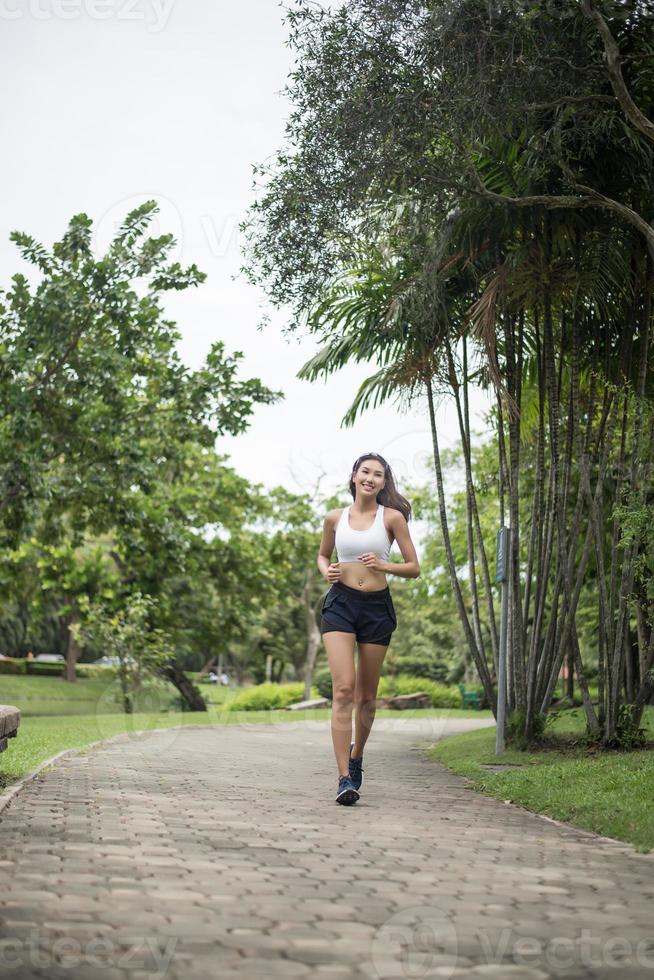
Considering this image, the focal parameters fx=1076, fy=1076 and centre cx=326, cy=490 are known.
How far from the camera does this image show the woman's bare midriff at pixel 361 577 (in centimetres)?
720

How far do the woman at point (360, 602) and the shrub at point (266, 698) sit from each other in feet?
80.0

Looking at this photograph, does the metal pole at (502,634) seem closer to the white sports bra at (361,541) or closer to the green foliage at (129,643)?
the white sports bra at (361,541)

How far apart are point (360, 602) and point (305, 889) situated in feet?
10.4

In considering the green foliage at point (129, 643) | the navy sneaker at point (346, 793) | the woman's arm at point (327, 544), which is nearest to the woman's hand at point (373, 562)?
the woman's arm at point (327, 544)

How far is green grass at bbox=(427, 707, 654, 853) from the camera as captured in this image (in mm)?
6316

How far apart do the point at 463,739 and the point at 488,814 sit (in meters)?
8.14

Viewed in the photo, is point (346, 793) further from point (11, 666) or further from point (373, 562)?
point (11, 666)

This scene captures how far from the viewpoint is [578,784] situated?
805 cm

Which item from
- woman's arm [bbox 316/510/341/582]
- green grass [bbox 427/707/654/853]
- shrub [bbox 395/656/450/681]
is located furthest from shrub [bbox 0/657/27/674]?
woman's arm [bbox 316/510/341/582]

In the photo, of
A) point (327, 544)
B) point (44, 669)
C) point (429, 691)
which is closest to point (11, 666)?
point (44, 669)

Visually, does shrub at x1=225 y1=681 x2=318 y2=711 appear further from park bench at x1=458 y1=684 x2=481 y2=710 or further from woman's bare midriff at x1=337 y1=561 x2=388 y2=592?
woman's bare midriff at x1=337 y1=561 x2=388 y2=592

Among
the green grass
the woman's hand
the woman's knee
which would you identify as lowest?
the green grass

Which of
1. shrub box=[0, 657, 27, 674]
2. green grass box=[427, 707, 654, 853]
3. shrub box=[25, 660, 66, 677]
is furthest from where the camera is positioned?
shrub box=[25, 660, 66, 677]

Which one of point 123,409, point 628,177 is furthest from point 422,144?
point 123,409
